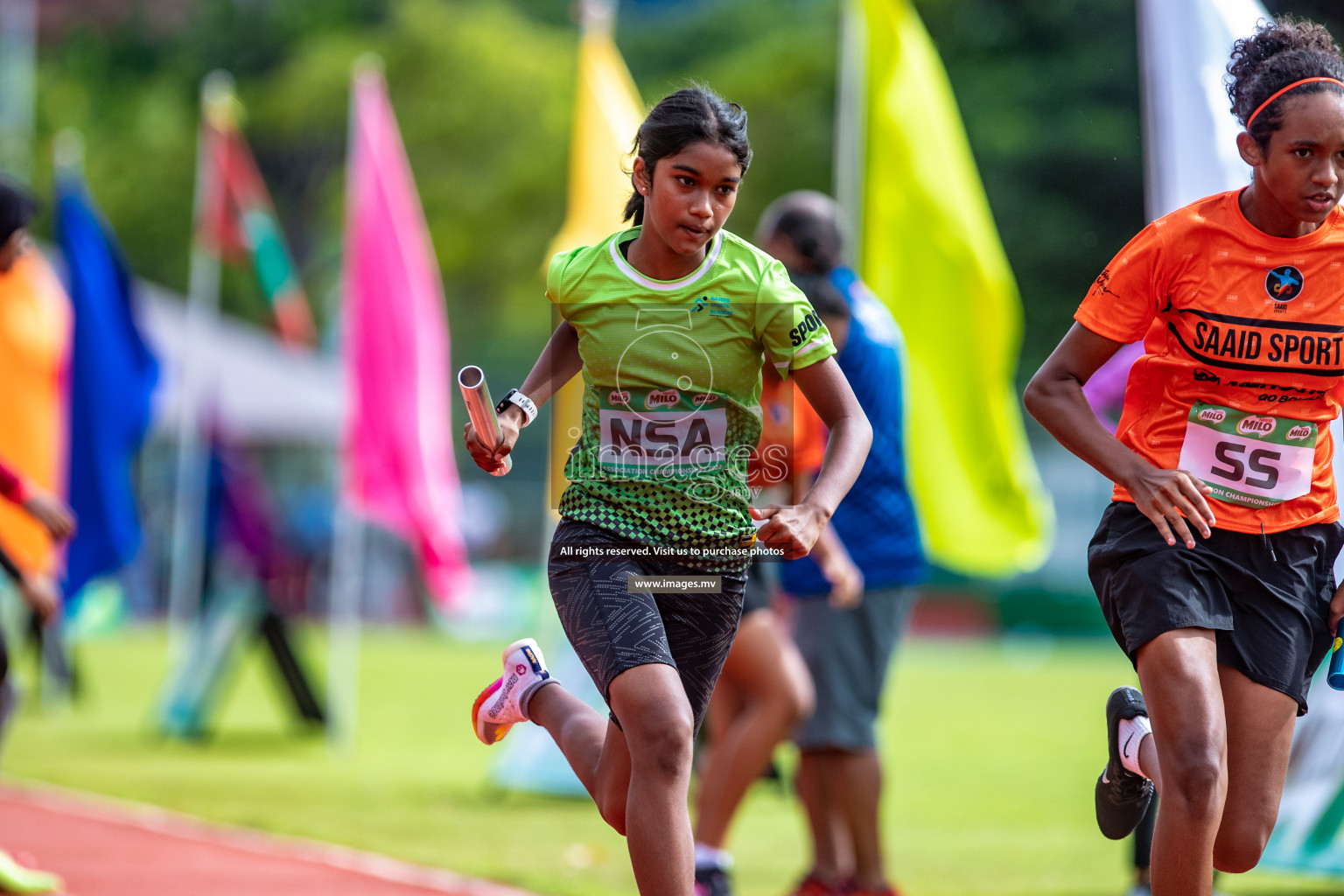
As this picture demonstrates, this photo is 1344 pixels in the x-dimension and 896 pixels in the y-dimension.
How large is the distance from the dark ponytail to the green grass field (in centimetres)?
323

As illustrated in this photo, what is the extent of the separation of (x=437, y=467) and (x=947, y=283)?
4953 mm

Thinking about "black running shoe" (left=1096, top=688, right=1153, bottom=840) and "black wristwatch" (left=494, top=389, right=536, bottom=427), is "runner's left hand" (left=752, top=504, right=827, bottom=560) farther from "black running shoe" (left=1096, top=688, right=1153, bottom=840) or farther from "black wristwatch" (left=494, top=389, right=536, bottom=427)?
"black running shoe" (left=1096, top=688, right=1153, bottom=840)

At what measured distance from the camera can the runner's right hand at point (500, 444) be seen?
3969 millimetres

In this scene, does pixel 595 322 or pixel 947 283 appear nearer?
pixel 595 322

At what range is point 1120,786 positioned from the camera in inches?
171

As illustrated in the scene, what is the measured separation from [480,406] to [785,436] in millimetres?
2196

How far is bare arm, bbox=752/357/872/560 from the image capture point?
3629mm

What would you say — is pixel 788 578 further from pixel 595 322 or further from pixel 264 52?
pixel 264 52

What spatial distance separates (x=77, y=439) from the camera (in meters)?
11.4

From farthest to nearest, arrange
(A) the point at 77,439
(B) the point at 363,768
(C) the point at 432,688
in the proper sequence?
(C) the point at 432,688, (A) the point at 77,439, (B) the point at 363,768

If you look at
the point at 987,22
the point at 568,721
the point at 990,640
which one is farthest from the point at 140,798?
the point at 987,22

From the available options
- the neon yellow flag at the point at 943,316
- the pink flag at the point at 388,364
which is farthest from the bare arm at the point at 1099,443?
the pink flag at the point at 388,364

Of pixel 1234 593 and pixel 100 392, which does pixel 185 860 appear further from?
pixel 100 392

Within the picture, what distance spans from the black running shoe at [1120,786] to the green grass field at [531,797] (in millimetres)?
2020
